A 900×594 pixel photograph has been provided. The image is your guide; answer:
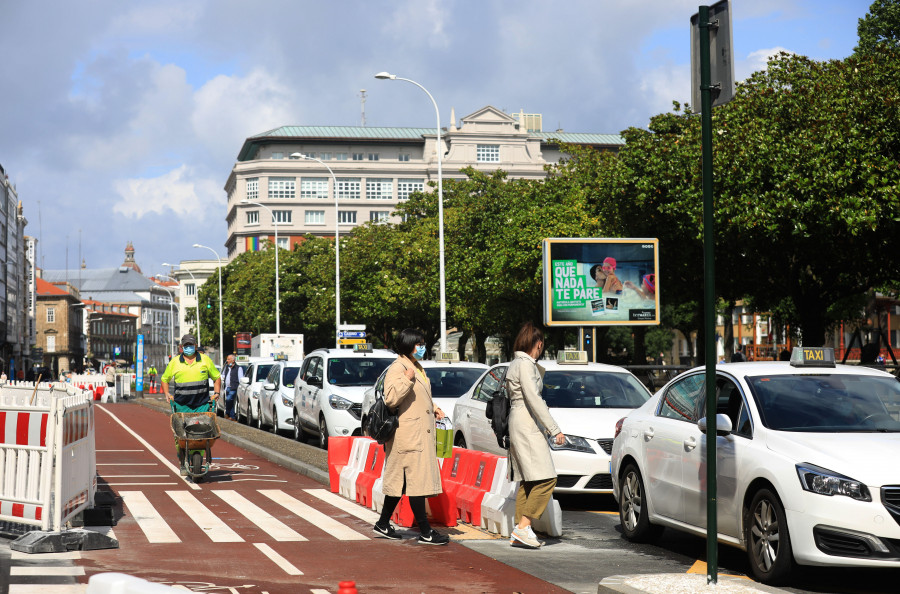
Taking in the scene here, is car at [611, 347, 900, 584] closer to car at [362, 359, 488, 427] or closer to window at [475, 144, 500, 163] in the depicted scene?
car at [362, 359, 488, 427]

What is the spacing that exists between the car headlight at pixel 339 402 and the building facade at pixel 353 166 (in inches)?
4080

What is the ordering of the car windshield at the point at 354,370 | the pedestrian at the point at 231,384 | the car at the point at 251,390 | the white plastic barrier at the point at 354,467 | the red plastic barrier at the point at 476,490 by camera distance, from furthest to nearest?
the pedestrian at the point at 231,384 → the car at the point at 251,390 → the car windshield at the point at 354,370 → the white plastic barrier at the point at 354,467 → the red plastic barrier at the point at 476,490

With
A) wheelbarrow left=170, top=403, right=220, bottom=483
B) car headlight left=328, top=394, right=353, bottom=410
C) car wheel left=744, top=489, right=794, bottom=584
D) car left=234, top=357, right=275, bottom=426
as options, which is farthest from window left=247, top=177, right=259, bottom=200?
car wheel left=744, top=489, right=794, bottom=584

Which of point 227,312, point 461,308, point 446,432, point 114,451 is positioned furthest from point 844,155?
point 227,312

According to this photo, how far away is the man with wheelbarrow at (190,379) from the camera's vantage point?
15.7 m

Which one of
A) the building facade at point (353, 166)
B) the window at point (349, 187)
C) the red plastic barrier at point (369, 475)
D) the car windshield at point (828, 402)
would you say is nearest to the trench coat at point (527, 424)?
the car windshield at point (828, 402)

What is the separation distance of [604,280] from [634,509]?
15.7 metres

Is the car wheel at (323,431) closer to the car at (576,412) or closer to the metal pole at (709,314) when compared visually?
the car at (576,412)

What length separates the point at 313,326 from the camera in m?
84.3

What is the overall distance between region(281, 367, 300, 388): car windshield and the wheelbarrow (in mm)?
11101

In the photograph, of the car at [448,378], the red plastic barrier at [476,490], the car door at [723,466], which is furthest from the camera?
the car at [448,378]

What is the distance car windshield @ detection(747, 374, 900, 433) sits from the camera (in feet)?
29.2

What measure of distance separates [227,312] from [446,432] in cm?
9146

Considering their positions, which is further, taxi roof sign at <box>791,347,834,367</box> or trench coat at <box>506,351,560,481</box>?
trench coat at <box>506,351,560,481</box>
